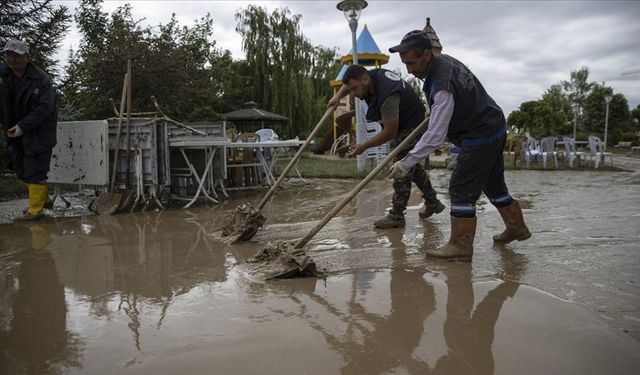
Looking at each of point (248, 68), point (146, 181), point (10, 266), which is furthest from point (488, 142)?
point (248, 68)

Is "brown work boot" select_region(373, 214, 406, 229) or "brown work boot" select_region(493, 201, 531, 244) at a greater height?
"brown work boot" select_region(493, 201, 531, 244)

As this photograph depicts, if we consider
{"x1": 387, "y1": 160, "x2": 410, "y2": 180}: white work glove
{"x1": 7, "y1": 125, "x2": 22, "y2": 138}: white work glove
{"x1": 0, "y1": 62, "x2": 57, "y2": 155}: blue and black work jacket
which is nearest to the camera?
{"x1": 387, "y1": 160, "x2": 410, "y2": 180}: white work glove

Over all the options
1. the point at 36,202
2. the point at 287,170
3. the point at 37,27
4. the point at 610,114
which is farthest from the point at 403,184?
the point at 610,114

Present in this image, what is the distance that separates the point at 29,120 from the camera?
4.93 meters

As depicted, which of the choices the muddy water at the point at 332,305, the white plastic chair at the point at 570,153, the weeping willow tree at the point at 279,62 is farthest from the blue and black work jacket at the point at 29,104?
the weeping willow tree at the point at 279,62

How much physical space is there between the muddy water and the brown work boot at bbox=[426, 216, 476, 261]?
9cm

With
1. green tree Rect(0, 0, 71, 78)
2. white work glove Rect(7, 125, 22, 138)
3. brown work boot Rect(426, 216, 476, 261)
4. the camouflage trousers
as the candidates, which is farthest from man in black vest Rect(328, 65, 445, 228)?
green tree Rect(0, 0, 71, 78)

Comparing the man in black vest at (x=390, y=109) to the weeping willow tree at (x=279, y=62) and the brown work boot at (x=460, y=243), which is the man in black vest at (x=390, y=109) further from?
the weeping willow tree at (x=279, y=62)

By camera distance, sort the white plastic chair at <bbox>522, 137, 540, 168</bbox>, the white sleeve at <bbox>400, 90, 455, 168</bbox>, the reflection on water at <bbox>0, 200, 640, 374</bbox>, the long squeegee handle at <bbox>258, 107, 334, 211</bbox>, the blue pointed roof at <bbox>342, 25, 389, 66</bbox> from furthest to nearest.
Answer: the blue pointed roof at <bbox>342, 25, 389, 66</bbox>, the white plastic chair at <bbox>522, 137, 540, 168</bbox>, the long squeegee handle at <bbox>258, 107, 334, 211</bbox>, the white sleeve at <bbox>400, 90, 455, 168</bbox>, the reflection on water at <bbox>0, 200, 640, 374</bbox>

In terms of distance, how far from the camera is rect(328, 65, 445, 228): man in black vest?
3.75 m

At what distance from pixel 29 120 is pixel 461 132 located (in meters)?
4.54

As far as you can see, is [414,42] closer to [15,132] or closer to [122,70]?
[15,132]

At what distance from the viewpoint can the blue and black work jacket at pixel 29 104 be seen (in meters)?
4.99

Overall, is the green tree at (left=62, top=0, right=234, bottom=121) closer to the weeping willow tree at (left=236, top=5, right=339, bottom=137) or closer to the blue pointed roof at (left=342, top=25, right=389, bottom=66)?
the blue pointed roof at (left=342, top=25, right=389, bottom=66)
